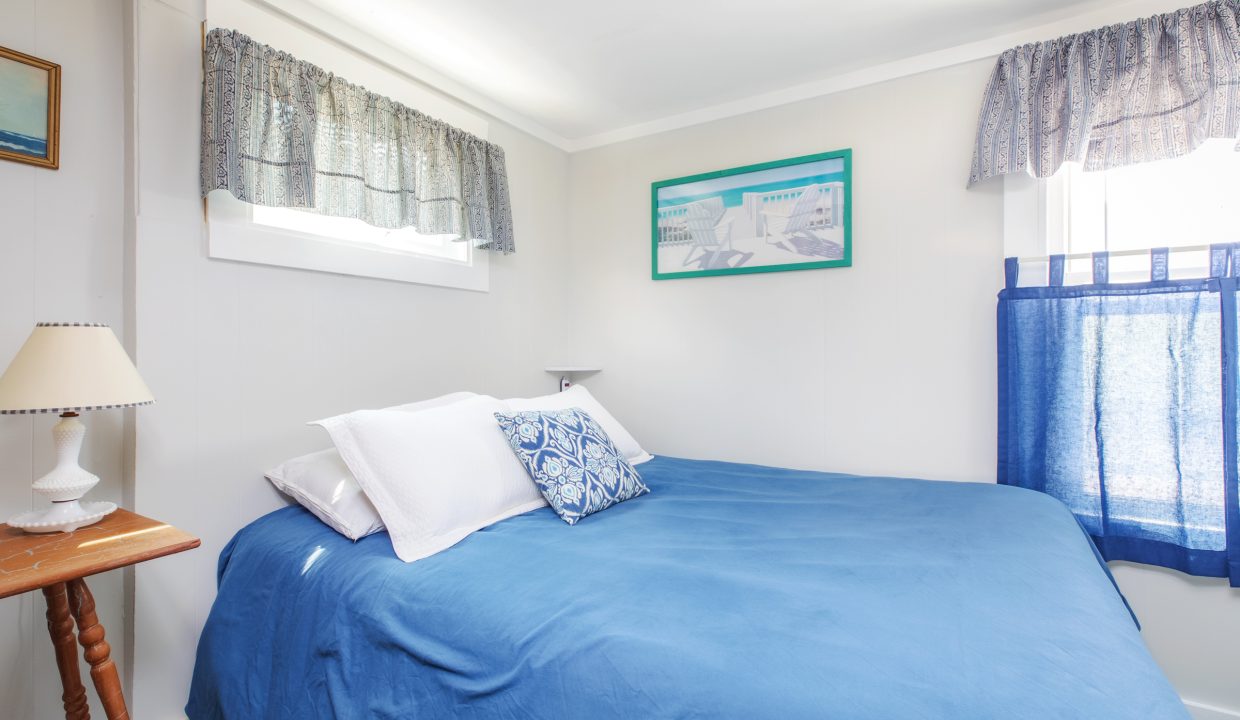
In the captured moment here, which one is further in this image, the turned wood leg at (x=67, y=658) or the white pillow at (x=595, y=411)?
the white pillow at (x=595, y=411)

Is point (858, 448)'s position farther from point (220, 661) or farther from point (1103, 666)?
point (220, 661)

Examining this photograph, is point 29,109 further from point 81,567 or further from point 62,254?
point 81,567

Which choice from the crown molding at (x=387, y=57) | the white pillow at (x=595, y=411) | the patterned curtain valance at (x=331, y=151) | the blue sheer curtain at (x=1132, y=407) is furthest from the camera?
the white pillow at (x=595, y=411)

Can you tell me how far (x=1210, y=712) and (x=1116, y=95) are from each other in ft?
6.82

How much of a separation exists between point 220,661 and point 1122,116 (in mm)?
3287

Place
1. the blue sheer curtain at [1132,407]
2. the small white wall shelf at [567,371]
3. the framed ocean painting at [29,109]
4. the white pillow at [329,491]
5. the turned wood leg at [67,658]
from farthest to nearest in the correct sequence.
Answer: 1. the small white wall shelf at [567,371]
2. the blue sheer curtain at [1132,407]
3. the white pillow at [329,491]
4. the framed ocean painting at [29,109]
5. the turned wood leg at [67,658]

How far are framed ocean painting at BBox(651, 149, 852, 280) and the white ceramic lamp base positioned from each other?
228 centimetres

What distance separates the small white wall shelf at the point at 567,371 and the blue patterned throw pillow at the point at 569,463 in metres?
1.06

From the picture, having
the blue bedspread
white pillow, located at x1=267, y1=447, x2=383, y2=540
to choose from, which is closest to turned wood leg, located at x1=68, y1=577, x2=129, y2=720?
the blue bedspread

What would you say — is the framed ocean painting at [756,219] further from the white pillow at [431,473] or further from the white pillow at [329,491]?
the white pillow at [329,491]

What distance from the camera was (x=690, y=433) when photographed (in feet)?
9.35

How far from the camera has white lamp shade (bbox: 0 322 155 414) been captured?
3.88 feet

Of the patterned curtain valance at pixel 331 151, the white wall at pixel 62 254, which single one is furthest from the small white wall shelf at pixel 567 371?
the white wall at pixel 62 254

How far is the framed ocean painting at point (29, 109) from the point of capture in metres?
1.40
